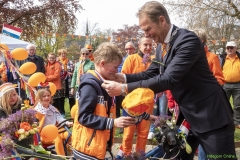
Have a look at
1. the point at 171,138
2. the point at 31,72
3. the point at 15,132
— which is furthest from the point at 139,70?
the point at 15,132

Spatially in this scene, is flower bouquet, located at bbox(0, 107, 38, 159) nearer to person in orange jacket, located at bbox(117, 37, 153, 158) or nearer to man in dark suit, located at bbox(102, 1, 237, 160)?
man in dark suit, located at bbox(102, 1, 237, 160)

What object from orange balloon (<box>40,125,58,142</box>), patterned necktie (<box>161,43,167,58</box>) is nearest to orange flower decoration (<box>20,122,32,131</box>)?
orange balloon (<box>40,125,58,142</box>)

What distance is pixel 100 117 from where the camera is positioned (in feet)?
7.20

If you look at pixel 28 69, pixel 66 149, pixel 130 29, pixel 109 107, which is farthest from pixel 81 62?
pixel 130 29

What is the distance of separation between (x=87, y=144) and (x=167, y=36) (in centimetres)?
106

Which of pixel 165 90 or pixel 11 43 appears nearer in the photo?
pixel 165 90

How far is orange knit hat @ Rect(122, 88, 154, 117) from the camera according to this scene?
2.02 metres

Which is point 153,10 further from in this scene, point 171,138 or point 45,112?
point 45,112

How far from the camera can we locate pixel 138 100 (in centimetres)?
201

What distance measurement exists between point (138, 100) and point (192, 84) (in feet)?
1.69

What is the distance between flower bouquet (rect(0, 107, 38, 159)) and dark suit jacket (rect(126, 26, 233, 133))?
40.9 inches

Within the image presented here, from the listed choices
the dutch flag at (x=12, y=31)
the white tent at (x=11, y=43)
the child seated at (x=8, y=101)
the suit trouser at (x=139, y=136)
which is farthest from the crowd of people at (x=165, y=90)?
the white tent at (x=11, y=43)

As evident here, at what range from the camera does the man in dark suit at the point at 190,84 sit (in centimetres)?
216

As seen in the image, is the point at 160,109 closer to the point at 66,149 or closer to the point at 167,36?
the point at 66,149
